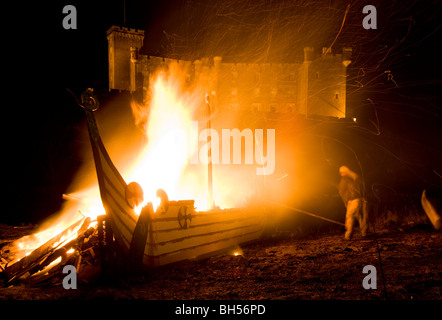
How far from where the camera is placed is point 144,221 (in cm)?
705

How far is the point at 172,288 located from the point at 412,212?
1096cm

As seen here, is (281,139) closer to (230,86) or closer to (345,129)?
(345,129)

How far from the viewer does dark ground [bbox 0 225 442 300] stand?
18.6 ft

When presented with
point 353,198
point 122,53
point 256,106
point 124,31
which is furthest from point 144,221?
point 256,106

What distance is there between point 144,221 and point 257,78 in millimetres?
46349

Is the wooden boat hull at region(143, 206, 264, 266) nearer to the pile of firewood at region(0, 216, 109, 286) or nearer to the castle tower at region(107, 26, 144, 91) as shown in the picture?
the pile of firewood at region(0, 216, 109, 286)

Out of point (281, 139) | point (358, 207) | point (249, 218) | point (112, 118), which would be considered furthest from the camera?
point (112, 118)

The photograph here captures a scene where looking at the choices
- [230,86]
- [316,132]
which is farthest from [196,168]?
[230,86]

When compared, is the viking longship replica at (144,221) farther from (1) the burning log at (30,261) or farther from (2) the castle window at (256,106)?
(2) the castle window at (256,106)

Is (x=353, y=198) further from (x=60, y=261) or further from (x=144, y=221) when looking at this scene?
(x=60, y=261)

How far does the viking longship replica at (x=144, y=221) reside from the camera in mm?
7004

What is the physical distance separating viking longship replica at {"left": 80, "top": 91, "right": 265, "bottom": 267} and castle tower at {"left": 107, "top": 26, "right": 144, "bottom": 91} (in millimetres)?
42452

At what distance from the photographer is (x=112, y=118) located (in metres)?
39.4

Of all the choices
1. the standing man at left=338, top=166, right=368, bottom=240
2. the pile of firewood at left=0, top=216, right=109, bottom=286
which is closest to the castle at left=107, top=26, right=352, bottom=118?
the standing man at left=338, top=166, right=368, bottom=240
